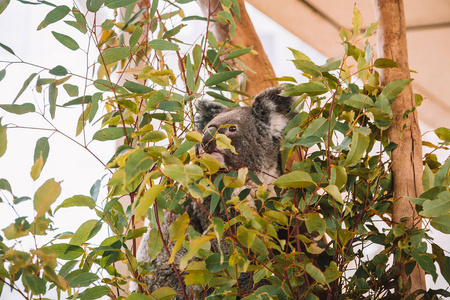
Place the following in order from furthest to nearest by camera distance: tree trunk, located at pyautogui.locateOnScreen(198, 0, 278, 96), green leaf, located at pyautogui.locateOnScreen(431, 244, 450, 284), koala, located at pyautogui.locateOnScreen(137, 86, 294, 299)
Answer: tree trunk, located at pyautogui.locateOnScreen(198, 0, 278, 96), koala, located at pyautogui.locateOnScreen(137, 86, 294, 299), green leaf, located at pyautogui.locateOnScreen(431, 244, 450, 284)

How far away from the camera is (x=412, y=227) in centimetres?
91

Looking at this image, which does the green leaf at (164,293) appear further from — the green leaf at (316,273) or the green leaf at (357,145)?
the green leaf at (357,145)

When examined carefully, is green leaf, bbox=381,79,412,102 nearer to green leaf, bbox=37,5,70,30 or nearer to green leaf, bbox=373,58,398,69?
green leaf, bbox=373,58,398,69

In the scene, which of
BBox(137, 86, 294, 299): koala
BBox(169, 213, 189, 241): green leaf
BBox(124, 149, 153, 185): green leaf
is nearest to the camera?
BBox(124, 149, 153, 185): green leaf

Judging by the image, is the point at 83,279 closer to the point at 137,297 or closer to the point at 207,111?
the point at 137,297

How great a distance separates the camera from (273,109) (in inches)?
52.0

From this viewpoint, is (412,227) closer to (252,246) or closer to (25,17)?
(252,246)

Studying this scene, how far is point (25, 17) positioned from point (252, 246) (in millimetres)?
1734

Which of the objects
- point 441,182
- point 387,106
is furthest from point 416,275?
point 387,106

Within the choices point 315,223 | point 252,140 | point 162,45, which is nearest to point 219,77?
point 162,45

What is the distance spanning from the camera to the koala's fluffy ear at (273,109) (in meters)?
1.31

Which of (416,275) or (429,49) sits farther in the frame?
(429,49)

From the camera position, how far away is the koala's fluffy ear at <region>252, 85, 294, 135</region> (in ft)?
4.29

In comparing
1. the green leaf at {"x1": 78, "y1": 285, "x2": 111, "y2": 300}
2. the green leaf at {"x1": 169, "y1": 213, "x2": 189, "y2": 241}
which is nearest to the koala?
the green leaf at {"x1": 78, "y1": 285, "x2": 111, "y2": 300}
